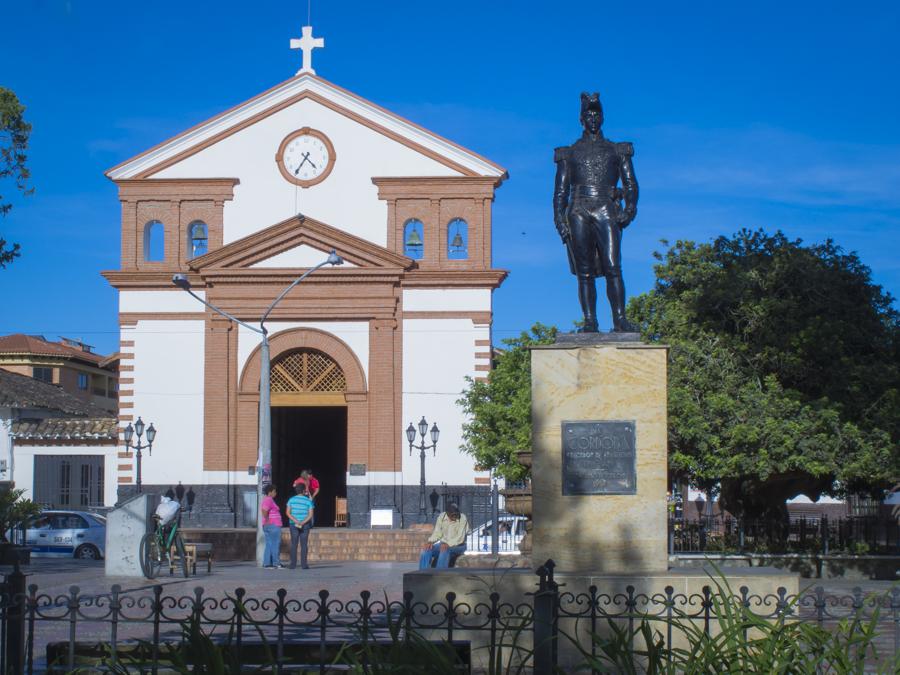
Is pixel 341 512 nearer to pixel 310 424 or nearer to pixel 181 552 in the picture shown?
pixel 310 424

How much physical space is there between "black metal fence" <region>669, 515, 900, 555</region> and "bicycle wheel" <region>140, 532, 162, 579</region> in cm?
853

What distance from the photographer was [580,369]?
10070 mm

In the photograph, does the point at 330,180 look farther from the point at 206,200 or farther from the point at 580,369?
the point at 580,369

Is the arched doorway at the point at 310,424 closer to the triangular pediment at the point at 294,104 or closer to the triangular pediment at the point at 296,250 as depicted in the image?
the triangular pediment at the point at 296,250

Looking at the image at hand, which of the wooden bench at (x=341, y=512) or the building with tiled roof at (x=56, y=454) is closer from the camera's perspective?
the wooden bench at (x=341, y=512)

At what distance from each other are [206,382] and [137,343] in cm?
216

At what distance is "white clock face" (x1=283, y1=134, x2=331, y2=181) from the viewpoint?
3350 centimetres

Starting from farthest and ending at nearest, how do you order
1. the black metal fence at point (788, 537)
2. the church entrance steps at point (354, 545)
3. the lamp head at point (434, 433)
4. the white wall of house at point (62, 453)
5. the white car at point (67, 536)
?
the white wall of house at point (62, 453)
the lamp head at point (434, 433)
the white car at point (67, 536)
the church entrance steps at point (354, 545)
the black metal fence at point (788, 537)

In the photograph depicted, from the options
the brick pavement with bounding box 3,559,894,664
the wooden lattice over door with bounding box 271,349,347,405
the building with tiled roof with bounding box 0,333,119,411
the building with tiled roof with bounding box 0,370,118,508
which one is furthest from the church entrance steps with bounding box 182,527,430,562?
the building with tiled roof with bounding box 0,333,119,411

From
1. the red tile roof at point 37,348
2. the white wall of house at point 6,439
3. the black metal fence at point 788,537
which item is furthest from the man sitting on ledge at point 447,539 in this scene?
the red tile roof at point 37,348

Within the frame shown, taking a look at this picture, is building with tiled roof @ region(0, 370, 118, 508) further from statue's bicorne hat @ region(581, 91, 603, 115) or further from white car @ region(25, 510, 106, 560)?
statue's bicorne hat @ region(581, 91, 603, 115)

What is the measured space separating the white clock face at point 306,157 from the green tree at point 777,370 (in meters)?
12.6

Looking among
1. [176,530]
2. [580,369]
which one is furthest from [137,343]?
[580,369]

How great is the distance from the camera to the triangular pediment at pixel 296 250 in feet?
107
